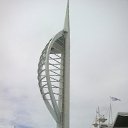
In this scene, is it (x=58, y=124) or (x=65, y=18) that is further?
(x=65, y=18)

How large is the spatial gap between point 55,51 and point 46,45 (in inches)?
306

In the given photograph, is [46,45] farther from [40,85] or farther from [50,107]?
[50,107]

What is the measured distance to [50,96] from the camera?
85375 mm

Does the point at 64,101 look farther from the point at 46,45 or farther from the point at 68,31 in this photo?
the point at 68,31

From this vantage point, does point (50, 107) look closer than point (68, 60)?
Yes

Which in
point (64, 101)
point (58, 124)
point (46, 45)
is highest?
point (46, 45)

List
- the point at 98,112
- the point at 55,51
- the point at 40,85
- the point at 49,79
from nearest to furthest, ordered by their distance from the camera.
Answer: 1. the point at 49,79
2. the point at 40,85
3. the point at 55,51
4. the point at 98,112

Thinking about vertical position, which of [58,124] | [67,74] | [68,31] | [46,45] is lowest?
[58,124]

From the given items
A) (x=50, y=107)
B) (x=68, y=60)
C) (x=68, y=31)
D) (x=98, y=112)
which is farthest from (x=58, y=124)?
(x=98, y=112)

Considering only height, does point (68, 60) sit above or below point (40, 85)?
above

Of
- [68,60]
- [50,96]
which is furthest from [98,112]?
[50,96]

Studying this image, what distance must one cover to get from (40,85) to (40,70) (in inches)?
159

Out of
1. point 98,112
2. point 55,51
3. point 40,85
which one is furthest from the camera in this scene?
point 98,112

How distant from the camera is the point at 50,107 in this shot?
88.2 metres
